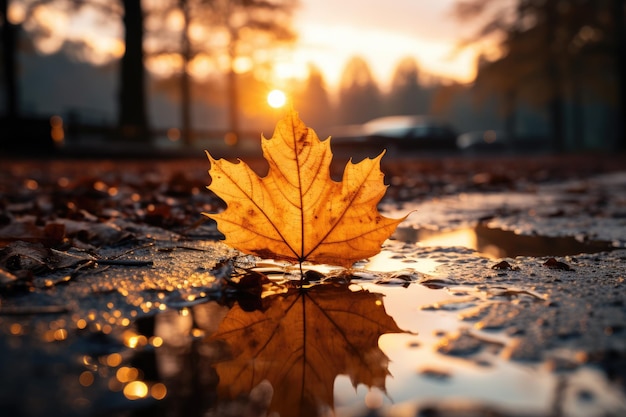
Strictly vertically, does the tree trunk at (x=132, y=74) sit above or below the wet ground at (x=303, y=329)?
above

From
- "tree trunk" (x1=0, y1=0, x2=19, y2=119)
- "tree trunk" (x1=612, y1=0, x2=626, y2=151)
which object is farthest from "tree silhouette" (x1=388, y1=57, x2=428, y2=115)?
"tree trunk" (x1=0, y1=0, x2=19, y2=119)

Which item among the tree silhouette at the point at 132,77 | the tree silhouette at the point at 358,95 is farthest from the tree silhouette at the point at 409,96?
the tree silhouette at the point at 132,77

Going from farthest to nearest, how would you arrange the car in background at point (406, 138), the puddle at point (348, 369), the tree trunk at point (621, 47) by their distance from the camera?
the car in background at point (406, 138)
the tree trunk at point (621, 47)
the puddle at point (348, 369)

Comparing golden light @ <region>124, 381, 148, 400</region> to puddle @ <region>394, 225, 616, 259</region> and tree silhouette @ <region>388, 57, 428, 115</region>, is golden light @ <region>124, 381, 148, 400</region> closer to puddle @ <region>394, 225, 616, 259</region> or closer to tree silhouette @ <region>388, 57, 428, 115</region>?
puddle @ <region>394, 225, 616, 259</region>

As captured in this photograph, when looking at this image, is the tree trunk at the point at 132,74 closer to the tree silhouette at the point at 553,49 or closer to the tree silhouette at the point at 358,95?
the tree silhouette at the point at 553,49

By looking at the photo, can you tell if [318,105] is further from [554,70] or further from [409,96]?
[554,70]

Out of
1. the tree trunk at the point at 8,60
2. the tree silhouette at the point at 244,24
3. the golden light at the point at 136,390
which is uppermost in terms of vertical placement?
the tree silhouette at the point at 244,24

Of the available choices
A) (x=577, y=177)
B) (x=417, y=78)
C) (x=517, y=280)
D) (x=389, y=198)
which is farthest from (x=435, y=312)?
(x=417, y=78)
